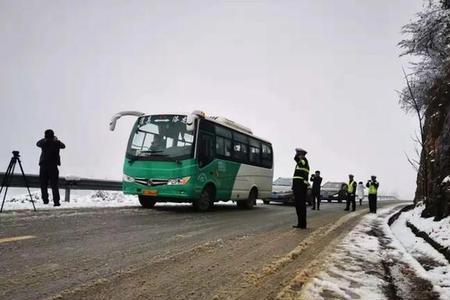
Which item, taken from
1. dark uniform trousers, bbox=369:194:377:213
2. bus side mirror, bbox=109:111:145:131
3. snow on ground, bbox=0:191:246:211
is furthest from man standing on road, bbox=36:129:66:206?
dark uniform trousers, bbox=369:194:377:213

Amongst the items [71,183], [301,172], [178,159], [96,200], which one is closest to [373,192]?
[301,172]

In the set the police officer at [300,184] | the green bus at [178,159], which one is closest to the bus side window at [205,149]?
the green bus at [178,159]

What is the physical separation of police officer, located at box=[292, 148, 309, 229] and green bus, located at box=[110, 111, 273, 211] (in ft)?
11.5

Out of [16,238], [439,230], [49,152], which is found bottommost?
[16,238]

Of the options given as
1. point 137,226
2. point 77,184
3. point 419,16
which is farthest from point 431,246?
point 419,16

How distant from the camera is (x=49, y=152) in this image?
1215 cm

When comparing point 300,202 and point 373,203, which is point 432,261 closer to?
point 300,202

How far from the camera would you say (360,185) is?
25625 millimetres

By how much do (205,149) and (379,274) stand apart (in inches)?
347

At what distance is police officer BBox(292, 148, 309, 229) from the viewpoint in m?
9.97

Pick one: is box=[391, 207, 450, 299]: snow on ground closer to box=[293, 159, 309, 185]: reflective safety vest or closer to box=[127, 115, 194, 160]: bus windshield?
box=[293, 159, 309, 185]: reflective safety vest

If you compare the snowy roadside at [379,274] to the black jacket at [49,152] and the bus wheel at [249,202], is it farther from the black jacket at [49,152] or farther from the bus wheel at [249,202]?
the bus wheel at [249,202]

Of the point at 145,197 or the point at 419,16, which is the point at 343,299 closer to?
the point at 145,197

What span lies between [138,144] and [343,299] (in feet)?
33.3
